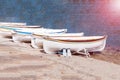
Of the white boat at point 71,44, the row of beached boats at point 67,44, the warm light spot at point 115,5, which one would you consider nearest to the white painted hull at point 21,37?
the row of beached boats at point 67,44

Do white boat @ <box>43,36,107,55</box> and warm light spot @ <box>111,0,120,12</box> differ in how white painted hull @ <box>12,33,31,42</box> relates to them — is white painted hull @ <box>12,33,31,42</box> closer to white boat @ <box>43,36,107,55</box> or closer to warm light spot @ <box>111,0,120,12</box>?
white boat @ <box>43,36,107,55</box>

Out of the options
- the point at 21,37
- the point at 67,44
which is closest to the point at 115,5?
the point at 21,37

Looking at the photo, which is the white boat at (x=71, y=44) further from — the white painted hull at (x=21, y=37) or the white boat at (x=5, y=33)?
the white boat at (x=5, y=33)

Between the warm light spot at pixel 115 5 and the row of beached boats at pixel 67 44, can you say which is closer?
the row of beached boats at pixel 67 44

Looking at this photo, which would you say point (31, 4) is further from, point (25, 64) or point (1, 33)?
point (25, 64)

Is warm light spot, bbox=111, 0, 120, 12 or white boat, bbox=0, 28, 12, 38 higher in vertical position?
warm light spot, bbox=111, 0, 120, 12

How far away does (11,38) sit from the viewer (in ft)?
45.9

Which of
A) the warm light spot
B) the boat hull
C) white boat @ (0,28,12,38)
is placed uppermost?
the warm light spot

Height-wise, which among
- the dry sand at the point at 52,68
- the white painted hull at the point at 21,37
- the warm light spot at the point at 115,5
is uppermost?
the warm light spot at the point at 115,5

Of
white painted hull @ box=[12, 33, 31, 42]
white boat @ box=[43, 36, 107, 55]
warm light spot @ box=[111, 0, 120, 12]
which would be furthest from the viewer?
warm light spot @ box=[111, 0, 120, 12]

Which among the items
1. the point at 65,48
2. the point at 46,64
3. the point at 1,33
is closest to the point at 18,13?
the point at 1,33

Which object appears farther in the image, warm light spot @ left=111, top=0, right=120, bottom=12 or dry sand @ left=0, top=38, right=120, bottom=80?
warm light spot @ left=111, top=0, right=120, bottom=12

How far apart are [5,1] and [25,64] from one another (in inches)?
376

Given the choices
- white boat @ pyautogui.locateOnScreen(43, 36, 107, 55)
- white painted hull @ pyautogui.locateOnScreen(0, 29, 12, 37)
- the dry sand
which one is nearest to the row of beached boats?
white boat @ pyautogui.locateOnScreen(43, 36, 107, 55)
